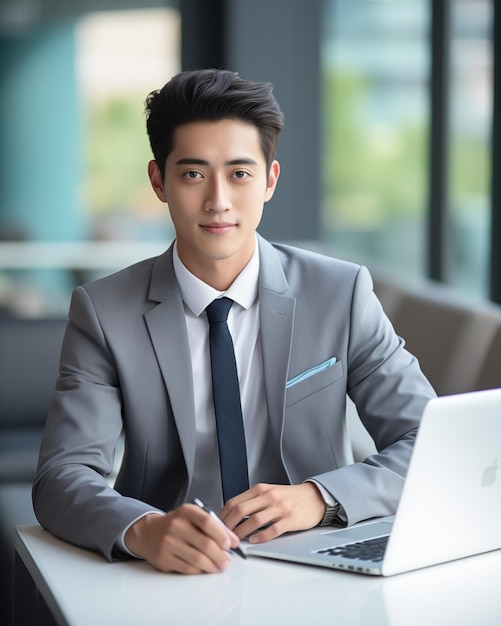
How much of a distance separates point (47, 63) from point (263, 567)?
5.02m

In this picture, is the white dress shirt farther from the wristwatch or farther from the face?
the wristwatch

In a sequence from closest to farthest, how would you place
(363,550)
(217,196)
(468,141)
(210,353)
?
1. (363,550)
2. (217,196)
3. (210,353)
4. (468,141)

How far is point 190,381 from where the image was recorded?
184 cm

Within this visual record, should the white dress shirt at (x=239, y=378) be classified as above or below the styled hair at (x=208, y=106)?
below

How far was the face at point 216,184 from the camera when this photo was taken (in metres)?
1.79

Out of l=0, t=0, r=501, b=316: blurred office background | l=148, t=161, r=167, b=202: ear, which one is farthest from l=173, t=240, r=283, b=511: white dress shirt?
l=0, t=0, r=501, b=316: blurred office background

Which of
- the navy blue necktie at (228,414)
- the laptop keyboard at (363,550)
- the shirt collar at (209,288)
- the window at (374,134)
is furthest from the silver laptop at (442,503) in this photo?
the window at (374,134)

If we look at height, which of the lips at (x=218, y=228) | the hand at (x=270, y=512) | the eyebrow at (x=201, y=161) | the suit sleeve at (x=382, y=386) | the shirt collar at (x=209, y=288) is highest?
the eyebrow at (x=201, y=161)

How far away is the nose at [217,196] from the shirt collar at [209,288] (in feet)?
0.56

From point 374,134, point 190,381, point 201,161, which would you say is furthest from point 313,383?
point 374,134

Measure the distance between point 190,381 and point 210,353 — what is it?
0.08m

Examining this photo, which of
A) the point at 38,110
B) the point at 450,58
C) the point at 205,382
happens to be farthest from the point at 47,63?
the point at 205,382

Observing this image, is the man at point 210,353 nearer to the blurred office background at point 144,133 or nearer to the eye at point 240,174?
the eye at point 240,174

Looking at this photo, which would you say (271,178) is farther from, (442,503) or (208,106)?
(442,503)
